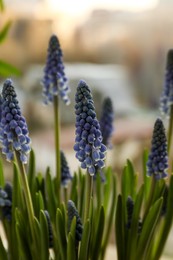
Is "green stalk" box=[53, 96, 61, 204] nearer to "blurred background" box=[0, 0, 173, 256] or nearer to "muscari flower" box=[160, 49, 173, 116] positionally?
"muscari flower" box=[160, 49, 173, 116]

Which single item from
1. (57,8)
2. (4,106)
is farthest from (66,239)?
(57,8)

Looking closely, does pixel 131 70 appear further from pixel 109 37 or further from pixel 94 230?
pixel 94 230

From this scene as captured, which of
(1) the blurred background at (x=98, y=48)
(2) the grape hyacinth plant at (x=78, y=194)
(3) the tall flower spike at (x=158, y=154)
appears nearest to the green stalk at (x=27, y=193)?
(2) the grape hyacinth plant at (x=78, y=194)

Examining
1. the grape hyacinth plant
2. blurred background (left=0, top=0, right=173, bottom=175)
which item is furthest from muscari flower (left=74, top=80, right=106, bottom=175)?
blurred background (left=0, top=0, right=173, bottom=175)

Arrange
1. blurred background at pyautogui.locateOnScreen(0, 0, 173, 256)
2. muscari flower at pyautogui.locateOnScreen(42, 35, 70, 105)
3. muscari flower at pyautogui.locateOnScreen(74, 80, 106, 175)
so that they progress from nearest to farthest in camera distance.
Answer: muscari flower at pyautogui.locateOnScreen(74, 80, 106, 175) < muscari flower at pyautogui.locateOnScreen(42, 35, 70, 105) < blurred background at pyautogui.locateOnScreen(0, 0, 173, 256)

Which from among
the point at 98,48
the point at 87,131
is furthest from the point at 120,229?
the point at 98,48

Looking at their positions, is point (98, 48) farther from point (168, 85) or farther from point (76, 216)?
point (76, 216)

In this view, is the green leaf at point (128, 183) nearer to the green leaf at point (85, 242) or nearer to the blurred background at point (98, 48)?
the green leaf at point (85, 242)
